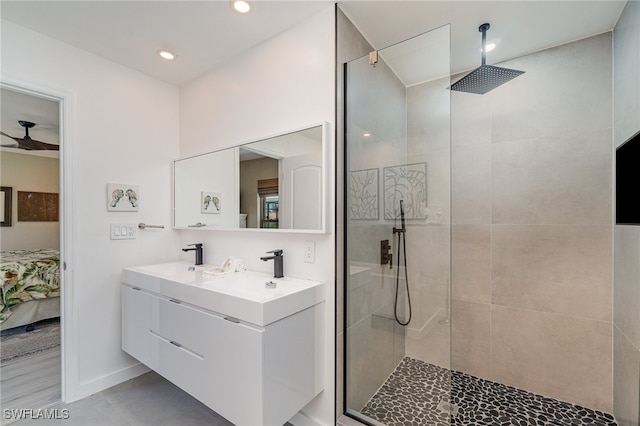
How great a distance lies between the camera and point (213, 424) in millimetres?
1762

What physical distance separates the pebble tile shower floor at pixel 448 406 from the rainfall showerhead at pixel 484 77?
6.21 feet

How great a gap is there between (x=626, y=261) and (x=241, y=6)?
2746 mm

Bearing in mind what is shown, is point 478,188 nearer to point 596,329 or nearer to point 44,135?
point 596,329

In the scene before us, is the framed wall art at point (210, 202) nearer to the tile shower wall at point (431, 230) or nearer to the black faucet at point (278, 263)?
the black faucet at point (278, 263)

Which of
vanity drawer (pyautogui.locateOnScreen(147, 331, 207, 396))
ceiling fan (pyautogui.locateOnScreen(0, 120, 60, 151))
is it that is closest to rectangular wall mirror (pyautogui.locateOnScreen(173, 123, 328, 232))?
vanity drawer (pyautogui.locateOnScreen(147, 331, 207, 396))

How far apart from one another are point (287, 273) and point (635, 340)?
77.9 inches

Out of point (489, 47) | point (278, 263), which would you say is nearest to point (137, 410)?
point (278, 263)

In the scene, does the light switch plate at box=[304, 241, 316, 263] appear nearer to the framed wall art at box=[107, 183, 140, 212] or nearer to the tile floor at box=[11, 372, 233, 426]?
the tile floor at box=[11, 372, 233, 426]

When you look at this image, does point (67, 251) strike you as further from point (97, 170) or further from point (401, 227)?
point (401, 227)

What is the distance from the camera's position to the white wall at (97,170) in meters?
1.96

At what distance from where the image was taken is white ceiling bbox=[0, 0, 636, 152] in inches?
65.1

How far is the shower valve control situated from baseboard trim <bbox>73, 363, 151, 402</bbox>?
226cm

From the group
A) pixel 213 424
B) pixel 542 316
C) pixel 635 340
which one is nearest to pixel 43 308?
pixel 213 424

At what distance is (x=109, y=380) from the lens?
217cm
